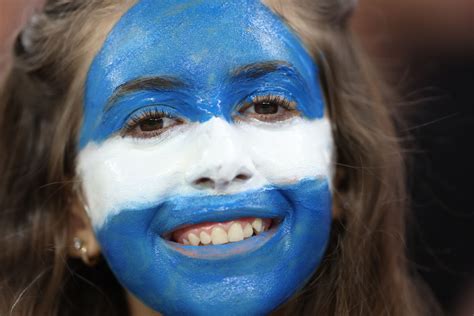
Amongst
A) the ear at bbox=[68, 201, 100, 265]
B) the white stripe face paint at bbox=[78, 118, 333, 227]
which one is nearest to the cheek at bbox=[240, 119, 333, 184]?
the white stripe face paint at bbox=[78, 118, 333, 227]

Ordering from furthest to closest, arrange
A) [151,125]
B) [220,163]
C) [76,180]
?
[76,180]
[151,125]
[220,163]

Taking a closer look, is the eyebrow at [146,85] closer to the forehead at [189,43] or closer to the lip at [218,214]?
the forehead at [189,43]

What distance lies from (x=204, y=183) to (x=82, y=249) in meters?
0.42

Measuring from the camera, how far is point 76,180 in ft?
5.27

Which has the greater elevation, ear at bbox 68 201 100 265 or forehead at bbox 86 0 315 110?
forehead at bbox 86 0 315 110

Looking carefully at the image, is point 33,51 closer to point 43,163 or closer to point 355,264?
point 43,163

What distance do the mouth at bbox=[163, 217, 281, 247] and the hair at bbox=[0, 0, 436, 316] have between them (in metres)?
0.30

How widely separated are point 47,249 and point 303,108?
686 mm

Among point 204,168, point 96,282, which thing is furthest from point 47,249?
point 204,168

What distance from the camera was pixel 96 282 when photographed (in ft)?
5.96

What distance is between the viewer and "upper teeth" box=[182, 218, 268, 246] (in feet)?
4.65

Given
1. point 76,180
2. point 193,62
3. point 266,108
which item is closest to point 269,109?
point 266,108

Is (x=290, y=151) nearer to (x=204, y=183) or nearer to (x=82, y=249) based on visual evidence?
(x=204, y=183)

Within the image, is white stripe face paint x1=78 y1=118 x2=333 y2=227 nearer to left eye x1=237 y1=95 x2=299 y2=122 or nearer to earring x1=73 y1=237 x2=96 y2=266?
left eye x1=237 y1=95 x2=299 y2=122
